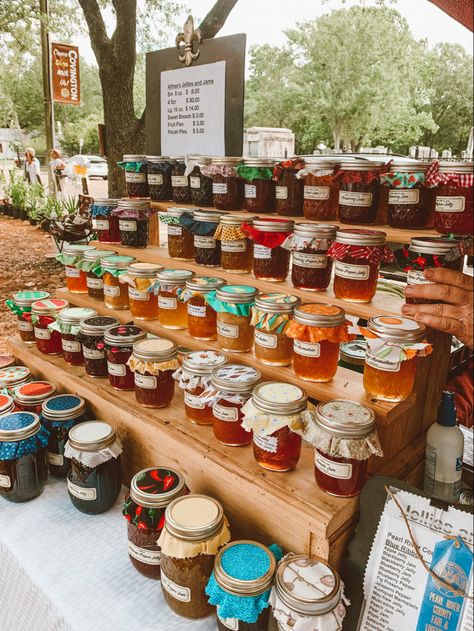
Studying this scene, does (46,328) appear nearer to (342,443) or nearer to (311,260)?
(311,260)

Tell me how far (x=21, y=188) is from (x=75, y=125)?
19.3m

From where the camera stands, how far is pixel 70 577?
1.29 m

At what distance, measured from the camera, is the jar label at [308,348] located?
1.35 m

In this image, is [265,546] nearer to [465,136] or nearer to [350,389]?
[350,389]

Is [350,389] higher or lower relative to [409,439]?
higher

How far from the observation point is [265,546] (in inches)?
47.9

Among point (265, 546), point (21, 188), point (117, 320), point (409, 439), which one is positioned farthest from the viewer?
point (21, 188)

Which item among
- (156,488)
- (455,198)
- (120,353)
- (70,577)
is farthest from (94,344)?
(455,198)

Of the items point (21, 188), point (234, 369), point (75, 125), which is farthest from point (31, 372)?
point (75, 125)

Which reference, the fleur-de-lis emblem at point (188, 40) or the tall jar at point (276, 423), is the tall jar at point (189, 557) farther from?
the fleur-de-lis emblem at point (188, 40)

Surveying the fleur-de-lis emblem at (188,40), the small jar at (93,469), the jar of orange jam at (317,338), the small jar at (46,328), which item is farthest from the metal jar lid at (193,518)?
the fleur-de-lis emblem at (188,40)

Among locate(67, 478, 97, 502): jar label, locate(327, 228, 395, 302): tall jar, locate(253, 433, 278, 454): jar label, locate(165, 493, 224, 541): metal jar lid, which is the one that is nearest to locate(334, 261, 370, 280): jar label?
locate(327, 228, 395, 302): tall jar

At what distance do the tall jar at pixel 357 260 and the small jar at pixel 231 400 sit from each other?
0.36m

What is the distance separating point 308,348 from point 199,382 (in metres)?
0.35
